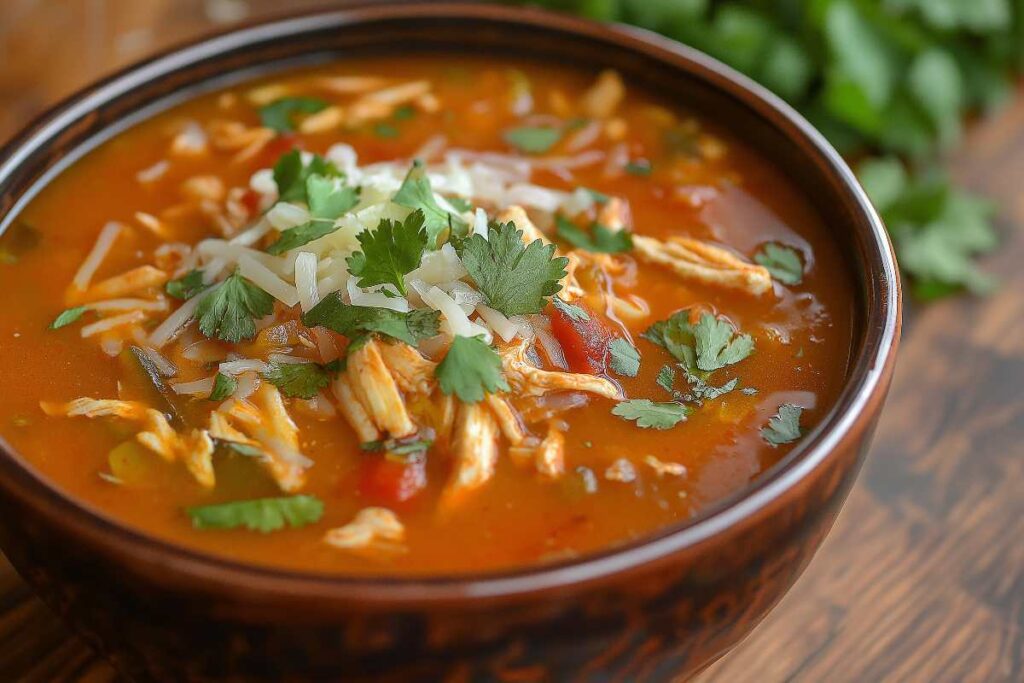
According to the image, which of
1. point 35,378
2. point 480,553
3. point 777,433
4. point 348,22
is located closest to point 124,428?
point 35,378

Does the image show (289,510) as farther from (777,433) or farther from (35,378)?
(777,433)

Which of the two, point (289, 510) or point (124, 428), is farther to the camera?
point (124, 428)

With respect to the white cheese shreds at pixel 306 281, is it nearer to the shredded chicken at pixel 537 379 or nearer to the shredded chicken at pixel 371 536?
the shredded chicken at pixel 537 379

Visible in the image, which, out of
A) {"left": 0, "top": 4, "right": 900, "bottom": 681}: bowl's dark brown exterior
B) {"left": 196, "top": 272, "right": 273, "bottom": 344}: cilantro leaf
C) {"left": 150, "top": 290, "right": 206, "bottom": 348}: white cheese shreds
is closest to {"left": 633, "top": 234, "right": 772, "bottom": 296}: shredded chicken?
{"left": 0, "top": 4, "right": 900, "bottom": 681}: bowl's dark brown exterior

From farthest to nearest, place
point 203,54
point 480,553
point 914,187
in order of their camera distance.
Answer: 1. point 914,187
2. point 203,54
3. point 480,553

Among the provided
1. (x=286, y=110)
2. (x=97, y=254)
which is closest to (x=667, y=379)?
(x=97, y=254)

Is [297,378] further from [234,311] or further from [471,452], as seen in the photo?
[471,452]

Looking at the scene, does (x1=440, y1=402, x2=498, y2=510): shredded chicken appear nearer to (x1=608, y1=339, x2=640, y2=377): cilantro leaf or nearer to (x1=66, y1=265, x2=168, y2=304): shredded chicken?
(x1=608, y1=339, x2=640, y2=377): cilantro leaf
